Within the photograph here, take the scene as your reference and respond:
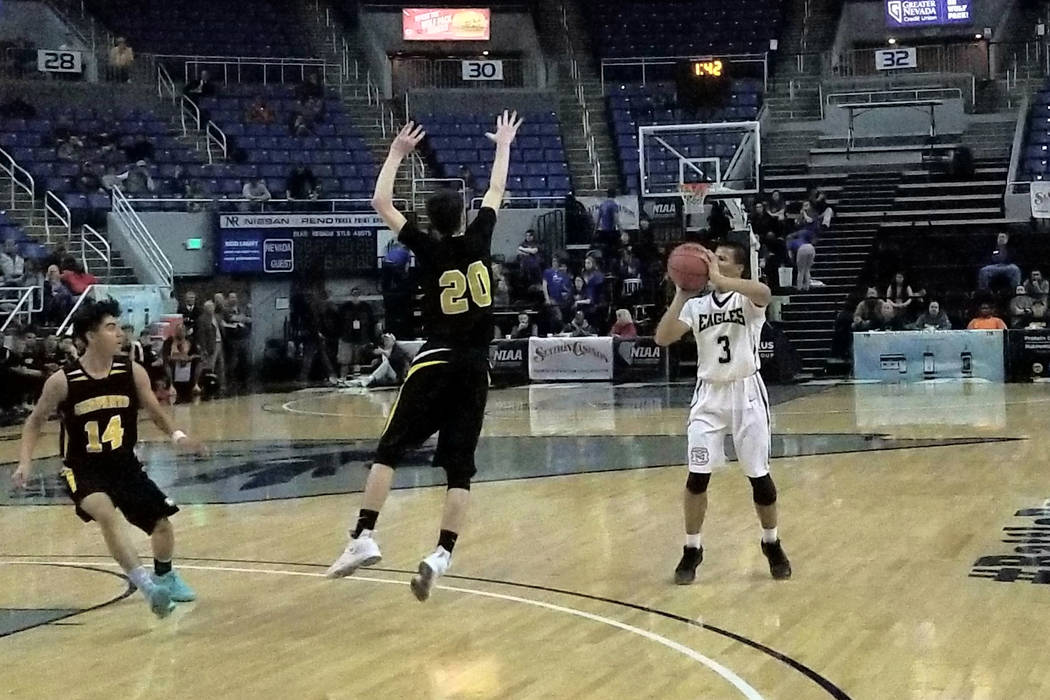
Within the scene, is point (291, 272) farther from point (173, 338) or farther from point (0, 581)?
point (0, 581)

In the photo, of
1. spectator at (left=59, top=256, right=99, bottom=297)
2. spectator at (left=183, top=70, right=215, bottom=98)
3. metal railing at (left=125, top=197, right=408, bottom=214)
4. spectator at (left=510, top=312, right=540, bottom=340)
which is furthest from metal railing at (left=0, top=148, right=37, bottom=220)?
spectator at (left=510, top=312, right=540, bottom=340)

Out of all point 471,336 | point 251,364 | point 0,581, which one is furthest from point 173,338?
point 471,336

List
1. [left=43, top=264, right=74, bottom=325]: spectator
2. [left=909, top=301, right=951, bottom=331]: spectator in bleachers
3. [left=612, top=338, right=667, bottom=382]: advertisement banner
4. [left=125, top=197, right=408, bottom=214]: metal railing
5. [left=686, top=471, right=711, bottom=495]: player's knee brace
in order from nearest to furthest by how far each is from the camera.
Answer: [left=686, top=471, right=711, bottom=495]: player's knee brace < [left=43, top=264, right=74, bottom=325]: spectator < [left=909, top=301, right=951, bottom=331]: spectator in bleachers < [left=612, top=338, right=667, bottom=382]: advertisement banner < [left=125, top=197, right=408, bottom=214]: metal railing

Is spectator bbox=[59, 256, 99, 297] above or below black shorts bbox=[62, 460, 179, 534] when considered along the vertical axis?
above

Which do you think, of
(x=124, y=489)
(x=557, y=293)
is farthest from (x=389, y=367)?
(x=124, y=489)

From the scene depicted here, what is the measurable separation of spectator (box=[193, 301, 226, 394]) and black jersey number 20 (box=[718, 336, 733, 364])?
17461 mm

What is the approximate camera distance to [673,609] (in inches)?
261

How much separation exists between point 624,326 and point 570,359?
3.75 feet

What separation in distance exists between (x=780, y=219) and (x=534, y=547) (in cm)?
1932

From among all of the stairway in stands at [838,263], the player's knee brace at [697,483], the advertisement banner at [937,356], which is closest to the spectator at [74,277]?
the stairway in stands at [838,263]

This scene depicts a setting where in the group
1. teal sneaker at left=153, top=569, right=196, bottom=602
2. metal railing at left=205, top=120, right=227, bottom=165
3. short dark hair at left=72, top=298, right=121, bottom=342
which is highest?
metal railing at left=205, top=120, right=227, bottom=165

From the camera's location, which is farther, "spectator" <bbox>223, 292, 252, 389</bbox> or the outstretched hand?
"spectator" <bbox>223, 292, 252, 389</bbox>

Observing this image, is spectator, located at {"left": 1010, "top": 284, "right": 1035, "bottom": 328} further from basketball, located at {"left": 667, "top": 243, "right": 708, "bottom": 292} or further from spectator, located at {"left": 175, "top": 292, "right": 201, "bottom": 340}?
basketball, located at {"left": 667, "top": 243, "right": 708, "bottom": 292}

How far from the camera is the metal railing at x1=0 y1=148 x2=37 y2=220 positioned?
88.2 ft
